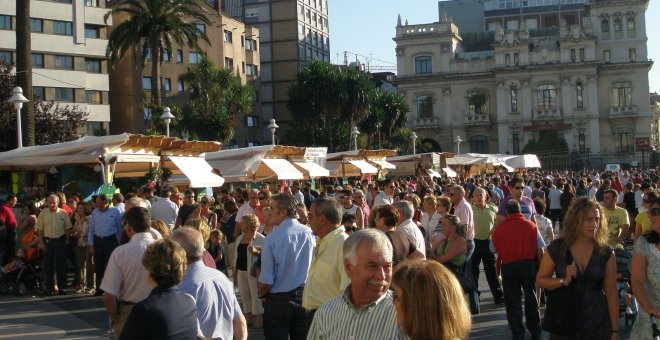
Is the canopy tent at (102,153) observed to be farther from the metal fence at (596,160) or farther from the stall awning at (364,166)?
the metal fence at (596,160)

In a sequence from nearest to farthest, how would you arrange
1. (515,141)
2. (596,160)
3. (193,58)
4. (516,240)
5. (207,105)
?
(516,240) → (207,105) → (193,58) → (596,160) → (515,141)

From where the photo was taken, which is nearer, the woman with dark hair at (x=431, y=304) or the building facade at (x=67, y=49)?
the woman with dark hair at (x=431, y=304)

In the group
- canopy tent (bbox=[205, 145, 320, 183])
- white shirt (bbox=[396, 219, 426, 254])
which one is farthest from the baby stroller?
canopy tent (bbox=[205, 145, 320, 183])

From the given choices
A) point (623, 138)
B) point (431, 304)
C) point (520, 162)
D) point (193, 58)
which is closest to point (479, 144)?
point (623, 138)

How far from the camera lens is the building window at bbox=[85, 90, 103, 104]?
59000mm

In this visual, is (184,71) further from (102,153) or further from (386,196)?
(386,196)

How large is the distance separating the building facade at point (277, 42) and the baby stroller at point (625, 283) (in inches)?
2949

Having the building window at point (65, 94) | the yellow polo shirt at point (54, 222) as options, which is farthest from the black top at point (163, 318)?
the building window at point (65, 94)

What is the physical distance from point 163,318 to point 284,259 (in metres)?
2.81

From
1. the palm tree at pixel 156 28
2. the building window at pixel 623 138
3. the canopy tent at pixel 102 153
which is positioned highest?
the palm tree at pixel 156 28

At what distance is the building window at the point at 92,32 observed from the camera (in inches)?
2297

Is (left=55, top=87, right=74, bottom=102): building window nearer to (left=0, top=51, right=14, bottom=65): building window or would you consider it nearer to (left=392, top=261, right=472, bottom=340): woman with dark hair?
(left=0, top=51, right=14, bottom=65): building window

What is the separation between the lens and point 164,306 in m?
Result: 4.84

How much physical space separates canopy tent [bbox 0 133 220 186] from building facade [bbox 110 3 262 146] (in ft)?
112
